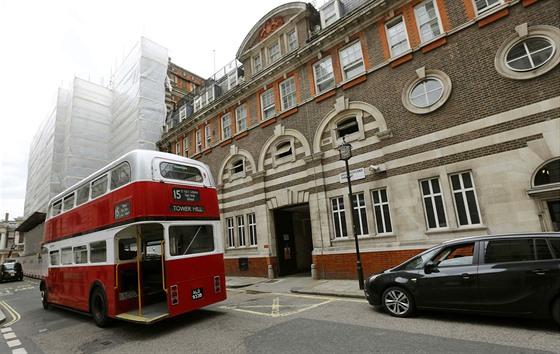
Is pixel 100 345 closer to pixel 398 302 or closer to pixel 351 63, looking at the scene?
pixel 398 302

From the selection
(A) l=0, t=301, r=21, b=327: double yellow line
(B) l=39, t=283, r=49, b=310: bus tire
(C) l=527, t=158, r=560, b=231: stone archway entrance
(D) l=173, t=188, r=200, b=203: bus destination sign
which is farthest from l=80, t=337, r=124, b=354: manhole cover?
(C) l=527, t=158, r=560, b=231: stone archway entrance

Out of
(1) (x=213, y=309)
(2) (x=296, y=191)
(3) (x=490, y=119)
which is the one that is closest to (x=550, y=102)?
(3) (x=490, y=119)

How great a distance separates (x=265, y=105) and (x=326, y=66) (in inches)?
162

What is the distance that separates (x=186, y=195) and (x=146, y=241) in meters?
2.75

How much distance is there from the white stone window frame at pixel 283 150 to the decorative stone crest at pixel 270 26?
6505 millimetres

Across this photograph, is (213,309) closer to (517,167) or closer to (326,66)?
(517,167)

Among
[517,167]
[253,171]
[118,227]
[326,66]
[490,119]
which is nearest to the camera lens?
[118,227]

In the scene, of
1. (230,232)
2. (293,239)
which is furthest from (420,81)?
(230,232)

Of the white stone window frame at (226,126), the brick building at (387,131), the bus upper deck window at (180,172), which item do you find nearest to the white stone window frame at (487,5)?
the brick building at (387,131)

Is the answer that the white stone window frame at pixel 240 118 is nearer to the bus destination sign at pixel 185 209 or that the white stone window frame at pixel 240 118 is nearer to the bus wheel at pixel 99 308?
the bus destination sign at pixel 185 209

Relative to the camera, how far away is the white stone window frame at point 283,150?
14561 mm

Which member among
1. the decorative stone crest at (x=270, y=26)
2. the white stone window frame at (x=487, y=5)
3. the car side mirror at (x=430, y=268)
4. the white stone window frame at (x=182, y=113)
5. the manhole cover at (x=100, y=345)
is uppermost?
the decorative stone crest at (x=270, y=26)

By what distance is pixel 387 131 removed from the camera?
1121 centimetres

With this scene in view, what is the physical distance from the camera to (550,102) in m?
8.31
